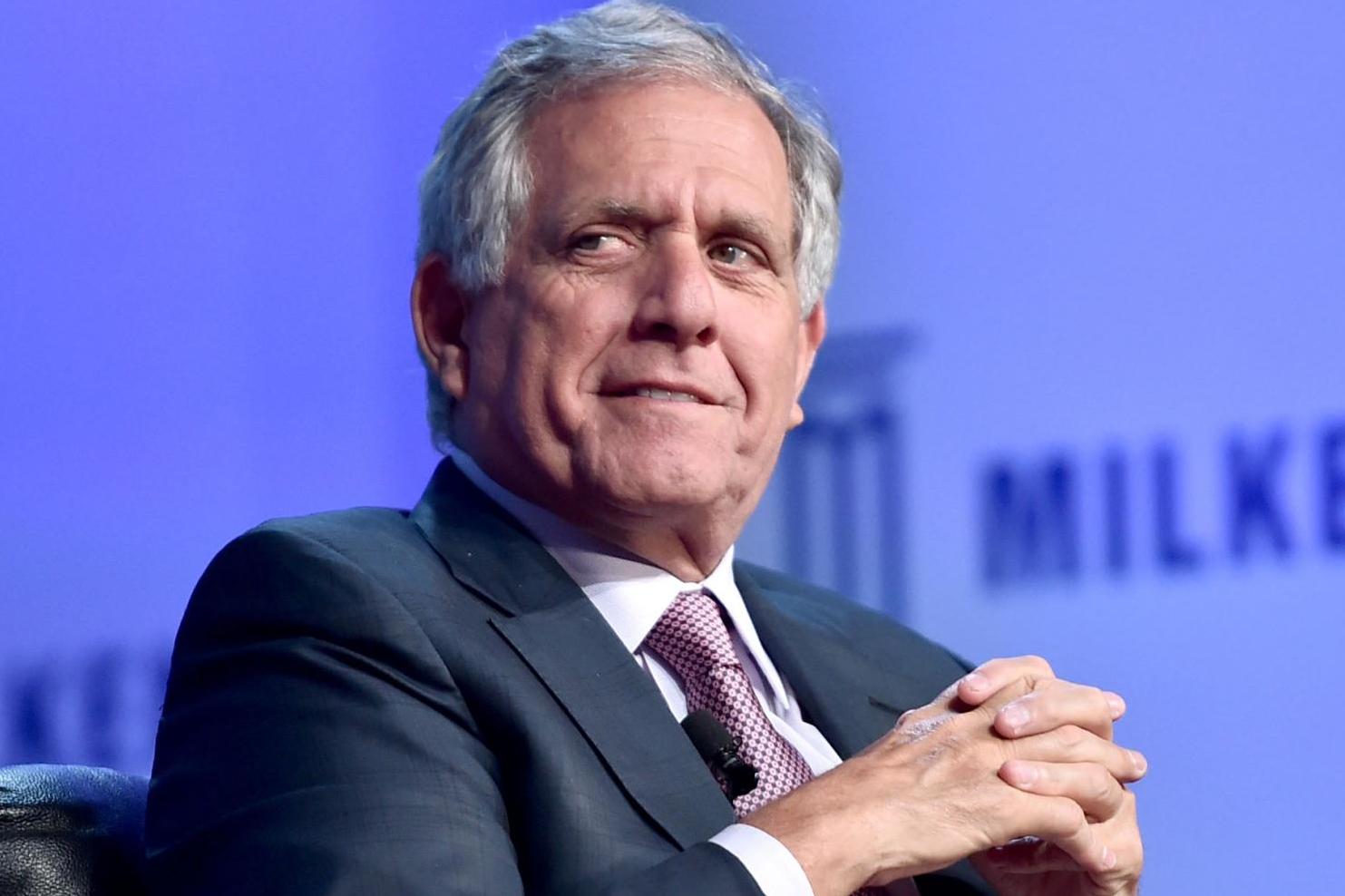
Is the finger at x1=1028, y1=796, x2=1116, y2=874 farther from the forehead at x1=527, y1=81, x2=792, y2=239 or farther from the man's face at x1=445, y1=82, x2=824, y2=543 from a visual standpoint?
the forehead at x1=527, y1=81, x2=792, y2=239

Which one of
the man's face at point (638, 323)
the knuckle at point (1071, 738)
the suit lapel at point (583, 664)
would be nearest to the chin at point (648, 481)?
the man's face at point (638, 323)

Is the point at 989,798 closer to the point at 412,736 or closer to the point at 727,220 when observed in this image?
the point at 412,736

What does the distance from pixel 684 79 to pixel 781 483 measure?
157cm

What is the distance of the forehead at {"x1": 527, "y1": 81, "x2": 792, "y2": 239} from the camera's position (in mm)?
2068

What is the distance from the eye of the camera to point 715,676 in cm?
193

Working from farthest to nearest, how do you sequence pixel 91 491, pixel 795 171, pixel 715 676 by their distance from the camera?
pixel 91 491
pixel 795 171
pixel 715 676

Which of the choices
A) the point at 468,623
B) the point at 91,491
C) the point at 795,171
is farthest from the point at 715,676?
the point at 91,491

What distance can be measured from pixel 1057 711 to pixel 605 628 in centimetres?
50

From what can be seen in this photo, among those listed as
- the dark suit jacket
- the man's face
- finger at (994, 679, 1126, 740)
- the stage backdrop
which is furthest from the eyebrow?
the stage backdrop

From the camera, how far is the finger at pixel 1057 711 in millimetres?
1714

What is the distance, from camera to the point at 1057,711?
175 cm

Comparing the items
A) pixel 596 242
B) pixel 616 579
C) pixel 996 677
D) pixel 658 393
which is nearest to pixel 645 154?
pixel 596 242

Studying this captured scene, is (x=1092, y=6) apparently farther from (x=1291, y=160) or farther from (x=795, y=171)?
(x=795, y=171)

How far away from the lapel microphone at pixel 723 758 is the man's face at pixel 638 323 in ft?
0.95
